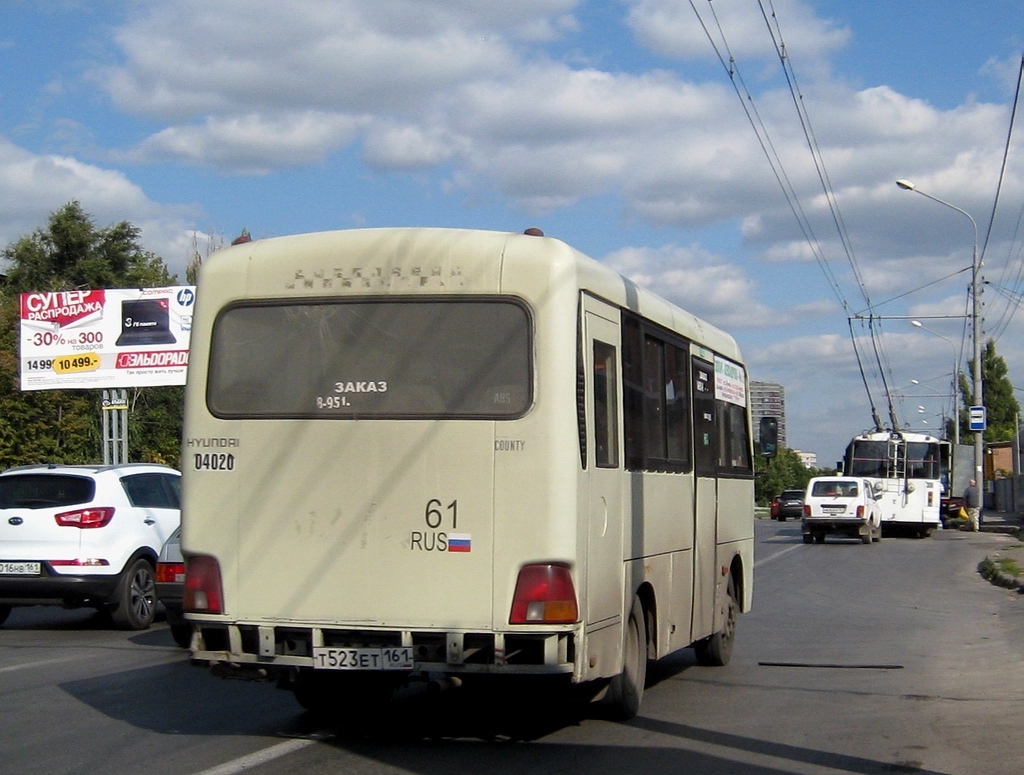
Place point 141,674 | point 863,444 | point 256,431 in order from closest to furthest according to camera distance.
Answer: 1. point 256,431
2. point 141,674
3. point 863,444

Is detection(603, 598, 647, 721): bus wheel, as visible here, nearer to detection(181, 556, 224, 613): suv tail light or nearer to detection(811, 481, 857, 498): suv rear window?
detection(181, 556, 224, 613): suv tail light

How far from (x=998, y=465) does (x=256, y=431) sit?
91467 millimetres

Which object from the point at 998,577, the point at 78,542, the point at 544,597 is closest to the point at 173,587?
the point at 78,542

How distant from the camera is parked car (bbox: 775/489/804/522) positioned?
71.6 meters

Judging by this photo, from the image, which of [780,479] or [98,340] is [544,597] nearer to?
[98,340]

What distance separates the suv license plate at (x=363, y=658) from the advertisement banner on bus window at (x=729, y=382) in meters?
5.05

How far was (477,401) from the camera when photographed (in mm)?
7387

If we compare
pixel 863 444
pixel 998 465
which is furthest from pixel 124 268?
pixel 998 465

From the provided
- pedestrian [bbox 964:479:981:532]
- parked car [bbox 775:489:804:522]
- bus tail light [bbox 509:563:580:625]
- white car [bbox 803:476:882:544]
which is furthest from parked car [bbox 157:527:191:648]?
parked car [bbox 775:489:804:522]

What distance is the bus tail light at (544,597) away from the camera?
7.10m

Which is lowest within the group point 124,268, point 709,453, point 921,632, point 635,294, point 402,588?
point 921,632

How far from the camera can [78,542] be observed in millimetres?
14258

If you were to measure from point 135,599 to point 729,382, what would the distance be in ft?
22.6

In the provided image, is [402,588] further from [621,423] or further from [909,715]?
[909,715]
